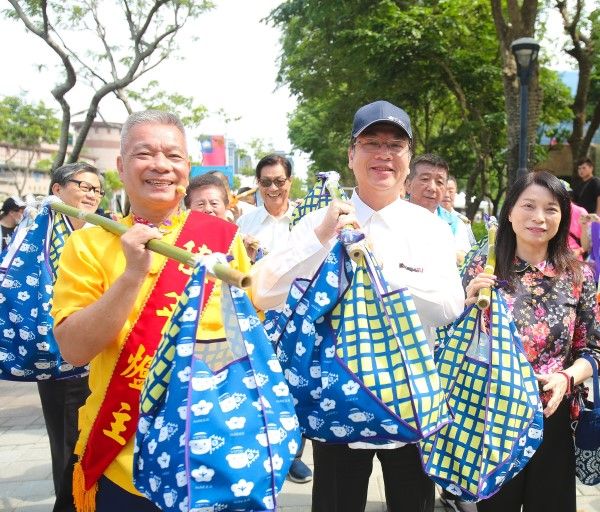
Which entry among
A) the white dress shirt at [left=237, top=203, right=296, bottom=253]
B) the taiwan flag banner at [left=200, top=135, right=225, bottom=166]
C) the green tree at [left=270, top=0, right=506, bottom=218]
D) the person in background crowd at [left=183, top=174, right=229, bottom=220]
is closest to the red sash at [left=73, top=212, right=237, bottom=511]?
the person in background crowd at [left=183, top=174, right=229, bottom=220]

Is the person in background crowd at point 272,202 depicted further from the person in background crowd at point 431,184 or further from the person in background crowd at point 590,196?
the person in background crowd at point 590,196

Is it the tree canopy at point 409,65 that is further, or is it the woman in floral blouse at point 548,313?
the tree canopy at point 409,65

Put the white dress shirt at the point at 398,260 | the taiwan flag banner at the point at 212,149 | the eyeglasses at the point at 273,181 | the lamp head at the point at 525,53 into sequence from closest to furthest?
the white dress shirt at the point at 398,260 → the eyeglasses at the point at 273,181 → the lamp head at the point at 525,53 → the taiwan flag banner at the point at 212,149

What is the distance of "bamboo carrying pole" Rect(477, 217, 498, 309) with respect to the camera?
210cm

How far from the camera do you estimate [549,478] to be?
98.5 inches

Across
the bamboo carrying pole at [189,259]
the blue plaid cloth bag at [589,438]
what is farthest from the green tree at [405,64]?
the bamboo carrying pole at [189,259]

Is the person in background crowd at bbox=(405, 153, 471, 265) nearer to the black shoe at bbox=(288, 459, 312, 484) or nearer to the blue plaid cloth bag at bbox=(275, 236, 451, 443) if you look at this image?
the black shoe at bbox=(288, 459, 312, 484)

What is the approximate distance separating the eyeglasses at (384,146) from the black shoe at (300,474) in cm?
248

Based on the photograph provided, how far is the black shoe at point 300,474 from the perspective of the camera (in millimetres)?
3921

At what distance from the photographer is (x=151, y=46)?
12.1 meters

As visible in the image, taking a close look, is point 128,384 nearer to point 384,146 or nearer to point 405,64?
point 384,146

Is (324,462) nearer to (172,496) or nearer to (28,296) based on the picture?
(172,496)

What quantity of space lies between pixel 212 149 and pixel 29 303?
29.5 metres

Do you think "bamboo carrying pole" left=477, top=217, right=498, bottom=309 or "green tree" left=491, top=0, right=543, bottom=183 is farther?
"green tree" left=491, top=0, right=543, bottom=183
